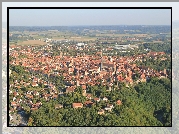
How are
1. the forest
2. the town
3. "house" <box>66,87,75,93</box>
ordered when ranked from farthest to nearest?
1. "house" <box>66,87,75,93</box>
2. the town
3. the forest

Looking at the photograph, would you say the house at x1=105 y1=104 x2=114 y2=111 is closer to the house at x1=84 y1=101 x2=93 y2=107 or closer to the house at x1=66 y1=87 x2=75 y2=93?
the house at x1=84 y1=101 x2=93 y2=107

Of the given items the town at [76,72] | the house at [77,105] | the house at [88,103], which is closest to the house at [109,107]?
the town at [76,72]

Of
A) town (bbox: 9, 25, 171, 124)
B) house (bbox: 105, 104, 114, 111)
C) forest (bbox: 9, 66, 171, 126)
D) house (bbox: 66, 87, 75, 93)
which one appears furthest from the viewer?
house (bbox: 66, 87, 75, 93)

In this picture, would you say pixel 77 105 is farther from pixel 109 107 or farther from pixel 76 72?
pixel 76 72

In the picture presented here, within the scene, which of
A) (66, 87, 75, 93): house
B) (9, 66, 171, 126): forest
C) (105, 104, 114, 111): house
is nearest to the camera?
(9, 66, 171, 126): forest

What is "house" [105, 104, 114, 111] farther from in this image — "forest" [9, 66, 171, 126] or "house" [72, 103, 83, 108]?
"house" [72, 103, 83, 108]

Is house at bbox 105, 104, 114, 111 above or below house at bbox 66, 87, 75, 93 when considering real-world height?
below

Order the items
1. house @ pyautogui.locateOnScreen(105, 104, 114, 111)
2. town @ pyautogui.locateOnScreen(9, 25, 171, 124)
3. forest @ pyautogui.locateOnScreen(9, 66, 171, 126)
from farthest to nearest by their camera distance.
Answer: town @ pyautogui.locateOnScreen(9, 25, 171, 124)
house @ pyautogui.locateOnScreen(105, 104, 114, 111)
forest @ pyautogui.locateOnScreen(9, 66, 171, 126)

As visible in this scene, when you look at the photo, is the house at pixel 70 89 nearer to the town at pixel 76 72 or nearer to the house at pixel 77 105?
the town at pixel 76 72

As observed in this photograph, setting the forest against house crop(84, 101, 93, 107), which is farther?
house crop(84, 101, 93, 107)

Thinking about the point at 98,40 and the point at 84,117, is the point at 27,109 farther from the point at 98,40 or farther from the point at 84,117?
the point at 98,40

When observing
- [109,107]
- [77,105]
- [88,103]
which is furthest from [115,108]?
[77,105]

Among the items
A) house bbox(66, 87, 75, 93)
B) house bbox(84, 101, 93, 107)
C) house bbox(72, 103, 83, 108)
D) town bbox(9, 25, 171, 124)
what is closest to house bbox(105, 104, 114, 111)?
town bbox(9, 25, 171, 124)

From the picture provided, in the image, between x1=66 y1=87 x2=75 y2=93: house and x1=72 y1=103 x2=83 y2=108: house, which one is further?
x1=66 y1=87 x2=75 y2=93: house
